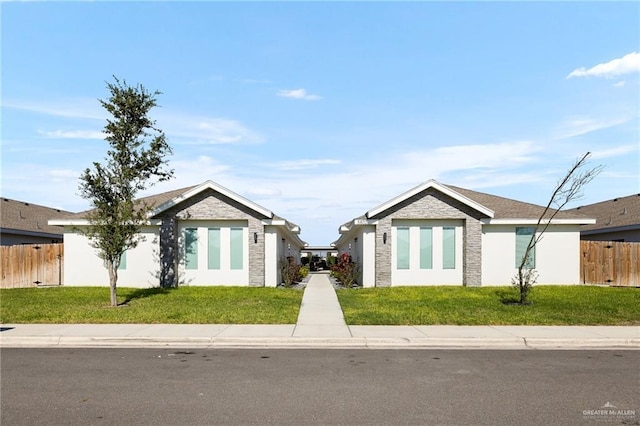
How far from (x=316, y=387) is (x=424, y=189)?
1679 centimetres

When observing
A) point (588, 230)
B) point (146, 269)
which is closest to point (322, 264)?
point (588, 230)

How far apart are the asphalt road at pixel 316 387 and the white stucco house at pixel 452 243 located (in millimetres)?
12817

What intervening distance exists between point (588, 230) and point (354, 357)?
26026 mm

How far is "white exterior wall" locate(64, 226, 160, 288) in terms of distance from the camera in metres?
23.3

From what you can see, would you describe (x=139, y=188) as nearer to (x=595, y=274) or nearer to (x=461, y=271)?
(x=461, y=271)

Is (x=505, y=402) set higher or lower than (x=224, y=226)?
lower

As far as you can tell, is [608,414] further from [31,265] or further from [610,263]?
[31,265]

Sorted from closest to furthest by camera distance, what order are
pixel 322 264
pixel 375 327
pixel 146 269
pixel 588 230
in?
pixel 375 327 < pixel 146 269 < pixel 588 230 < pixel 322 264

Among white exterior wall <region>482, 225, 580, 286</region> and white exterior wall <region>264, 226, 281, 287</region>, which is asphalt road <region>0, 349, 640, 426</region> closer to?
white exterior wall <region>264, 226, 281, 287</region>

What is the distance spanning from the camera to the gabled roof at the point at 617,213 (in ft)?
90.7

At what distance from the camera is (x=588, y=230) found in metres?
30.9

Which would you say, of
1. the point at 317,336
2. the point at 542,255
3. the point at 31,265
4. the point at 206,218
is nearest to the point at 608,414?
the point at 317,336

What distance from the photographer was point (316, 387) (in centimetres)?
765

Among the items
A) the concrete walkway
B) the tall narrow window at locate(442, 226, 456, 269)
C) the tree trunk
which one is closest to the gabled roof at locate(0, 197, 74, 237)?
the tree trunk
